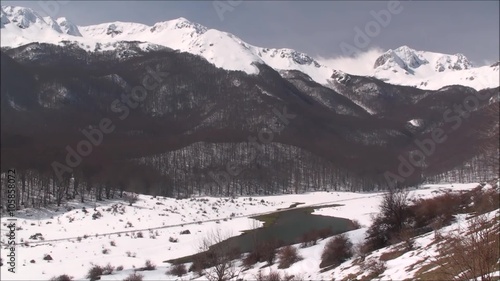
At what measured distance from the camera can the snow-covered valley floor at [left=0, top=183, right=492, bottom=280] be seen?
2673 centimetres

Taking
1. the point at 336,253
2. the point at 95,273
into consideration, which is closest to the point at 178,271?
the point at 95,273

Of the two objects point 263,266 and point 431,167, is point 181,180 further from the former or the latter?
point 431,167

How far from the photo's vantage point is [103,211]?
53156 millimetres

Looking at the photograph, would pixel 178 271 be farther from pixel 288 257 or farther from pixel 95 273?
pixel 288 257

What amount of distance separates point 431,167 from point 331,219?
12744 cm

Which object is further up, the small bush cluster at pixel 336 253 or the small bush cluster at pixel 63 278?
the small bush cluster at pixel 336 253

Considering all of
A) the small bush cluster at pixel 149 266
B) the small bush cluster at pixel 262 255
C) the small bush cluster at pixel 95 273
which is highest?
the small bush cluster at pixel 262 255

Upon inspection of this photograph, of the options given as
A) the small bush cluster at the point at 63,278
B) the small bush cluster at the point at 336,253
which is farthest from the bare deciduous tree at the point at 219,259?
the small bush cluster at the point at 63,278

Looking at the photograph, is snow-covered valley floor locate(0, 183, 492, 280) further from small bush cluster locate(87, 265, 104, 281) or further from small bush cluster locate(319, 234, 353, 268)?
small bush cluster locate(319, 234, 353, 268)

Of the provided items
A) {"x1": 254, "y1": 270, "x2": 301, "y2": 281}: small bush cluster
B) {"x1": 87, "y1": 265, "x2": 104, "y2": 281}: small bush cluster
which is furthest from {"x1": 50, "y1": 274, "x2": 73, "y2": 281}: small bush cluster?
{"x1": 254, "y1": 270, "x2": 301, "y2": 281}: small bush cluster

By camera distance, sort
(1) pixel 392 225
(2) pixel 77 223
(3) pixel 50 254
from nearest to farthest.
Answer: (1) pixel 392 225
(3) pixel 50 254
(2) pixel 77 223

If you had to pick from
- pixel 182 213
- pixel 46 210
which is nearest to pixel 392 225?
pixel 182 213

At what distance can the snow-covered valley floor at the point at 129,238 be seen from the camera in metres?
26.7

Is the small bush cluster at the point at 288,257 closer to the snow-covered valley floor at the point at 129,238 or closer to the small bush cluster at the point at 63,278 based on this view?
the snow-covered valley floor at the point at 129,238
